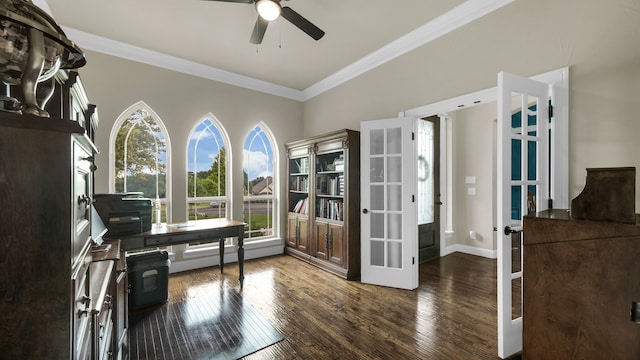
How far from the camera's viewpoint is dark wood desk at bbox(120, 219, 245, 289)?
8.54ft

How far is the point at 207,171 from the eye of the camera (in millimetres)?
4227

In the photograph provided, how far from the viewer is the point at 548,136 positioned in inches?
85.4

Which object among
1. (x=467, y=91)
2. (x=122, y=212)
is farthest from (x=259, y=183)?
(x=467, y=91)

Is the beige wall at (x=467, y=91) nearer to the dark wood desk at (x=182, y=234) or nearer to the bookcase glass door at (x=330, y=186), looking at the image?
the bookcase glass door at (x=330, y=186)

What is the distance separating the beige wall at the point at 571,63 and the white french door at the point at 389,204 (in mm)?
467

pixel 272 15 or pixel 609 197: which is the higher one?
pixel 272 15

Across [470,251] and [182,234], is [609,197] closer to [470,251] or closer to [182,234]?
[182,234]

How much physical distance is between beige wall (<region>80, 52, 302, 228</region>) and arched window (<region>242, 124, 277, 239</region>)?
6.3 inches

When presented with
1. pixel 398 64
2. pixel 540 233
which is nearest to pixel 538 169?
pixel 540 233

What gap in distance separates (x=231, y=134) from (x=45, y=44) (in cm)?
356

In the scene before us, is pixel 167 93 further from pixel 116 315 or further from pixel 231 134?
pixel 116 315

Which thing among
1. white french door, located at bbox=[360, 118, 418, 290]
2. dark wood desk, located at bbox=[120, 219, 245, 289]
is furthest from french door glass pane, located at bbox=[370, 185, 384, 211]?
dark wood desk, located at bbox=[120, 219, 245, 289]

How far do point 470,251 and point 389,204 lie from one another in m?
2.42

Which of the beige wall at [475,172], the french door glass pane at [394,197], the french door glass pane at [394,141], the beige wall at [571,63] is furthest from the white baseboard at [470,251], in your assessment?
the beige wall at [571,63]
